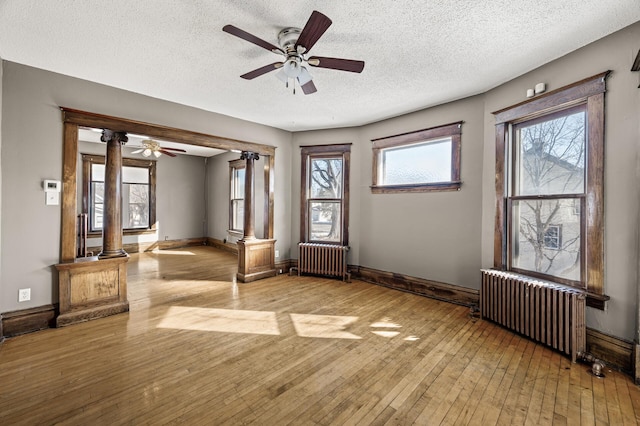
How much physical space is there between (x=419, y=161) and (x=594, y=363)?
2.98 metres

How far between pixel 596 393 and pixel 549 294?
Result: 807 mm

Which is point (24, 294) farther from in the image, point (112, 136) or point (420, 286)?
point (420, 286)

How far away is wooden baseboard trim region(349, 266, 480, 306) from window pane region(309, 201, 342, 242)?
0.74m

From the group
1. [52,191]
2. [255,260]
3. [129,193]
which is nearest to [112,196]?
[52,191]

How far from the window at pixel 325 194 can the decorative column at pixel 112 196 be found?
291 cm

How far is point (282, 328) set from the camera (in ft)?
9.66

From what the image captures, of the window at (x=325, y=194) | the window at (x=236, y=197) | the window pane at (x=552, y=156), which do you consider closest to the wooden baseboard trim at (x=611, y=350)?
the window pane at (x=552, y=156)

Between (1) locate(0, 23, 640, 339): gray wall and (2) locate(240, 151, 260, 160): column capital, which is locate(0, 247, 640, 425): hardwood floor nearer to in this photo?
(1) locate(0, 23, 640, 339): gray wall

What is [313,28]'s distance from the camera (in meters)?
1.85

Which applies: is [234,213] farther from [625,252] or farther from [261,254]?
[625,252]

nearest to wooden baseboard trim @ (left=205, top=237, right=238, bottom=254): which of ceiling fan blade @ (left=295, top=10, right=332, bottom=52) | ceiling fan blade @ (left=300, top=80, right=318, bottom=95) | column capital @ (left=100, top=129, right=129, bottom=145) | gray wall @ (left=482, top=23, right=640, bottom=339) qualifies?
column capital @ (left=100, top=129, right=129, bottom=145)

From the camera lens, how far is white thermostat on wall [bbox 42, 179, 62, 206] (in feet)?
9.69

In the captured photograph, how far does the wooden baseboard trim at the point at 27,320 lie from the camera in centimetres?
273

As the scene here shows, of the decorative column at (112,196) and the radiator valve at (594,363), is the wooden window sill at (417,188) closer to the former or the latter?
the radiator valve at (594,363)
